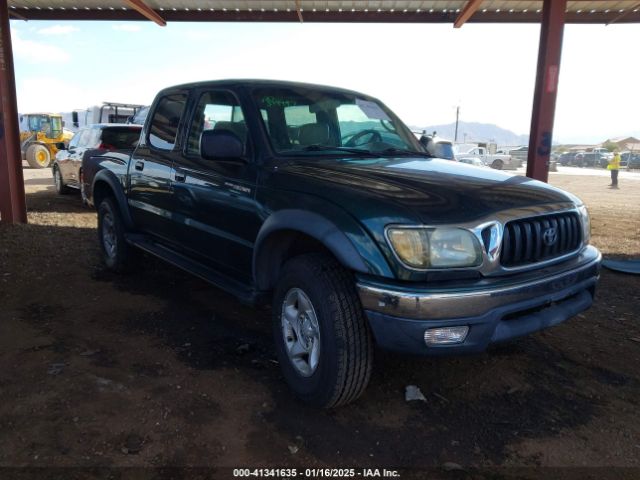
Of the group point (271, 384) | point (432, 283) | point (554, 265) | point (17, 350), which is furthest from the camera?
point (17, 350)

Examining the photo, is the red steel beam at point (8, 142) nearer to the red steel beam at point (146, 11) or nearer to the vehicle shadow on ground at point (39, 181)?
the red steel beam at point (146, 11)

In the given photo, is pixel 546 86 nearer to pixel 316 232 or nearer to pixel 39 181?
pixel 316 232

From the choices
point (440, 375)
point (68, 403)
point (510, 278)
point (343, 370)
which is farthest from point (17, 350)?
point (510, 278)

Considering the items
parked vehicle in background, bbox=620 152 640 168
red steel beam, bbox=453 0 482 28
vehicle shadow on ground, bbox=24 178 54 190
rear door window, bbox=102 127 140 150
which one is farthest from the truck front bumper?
parked vehicle in background, bbox=620 152 640 168

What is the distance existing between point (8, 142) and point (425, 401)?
8.07m

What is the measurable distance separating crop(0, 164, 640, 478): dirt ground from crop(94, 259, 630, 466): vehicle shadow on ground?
0.01m

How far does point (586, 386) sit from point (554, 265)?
991 millimetres

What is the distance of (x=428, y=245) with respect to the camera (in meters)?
2.40

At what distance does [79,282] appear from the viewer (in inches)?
209

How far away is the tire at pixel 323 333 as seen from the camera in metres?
2.57

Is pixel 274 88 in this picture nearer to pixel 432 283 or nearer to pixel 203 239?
pixel 203 239

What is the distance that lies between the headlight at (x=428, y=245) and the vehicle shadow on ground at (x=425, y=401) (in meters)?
0.97

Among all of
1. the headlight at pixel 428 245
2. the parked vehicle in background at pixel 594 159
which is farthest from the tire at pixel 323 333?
the parked vehicle in background at pixel 594 159

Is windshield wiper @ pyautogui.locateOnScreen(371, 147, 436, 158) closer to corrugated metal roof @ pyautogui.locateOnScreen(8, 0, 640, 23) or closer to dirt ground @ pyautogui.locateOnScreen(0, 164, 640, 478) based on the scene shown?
dirt ground @ pyautogui.locateOnScreen(0, 164, 640, 478)
